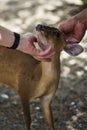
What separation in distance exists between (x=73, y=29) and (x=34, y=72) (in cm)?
55

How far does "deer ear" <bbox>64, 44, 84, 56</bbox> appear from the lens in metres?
4.16

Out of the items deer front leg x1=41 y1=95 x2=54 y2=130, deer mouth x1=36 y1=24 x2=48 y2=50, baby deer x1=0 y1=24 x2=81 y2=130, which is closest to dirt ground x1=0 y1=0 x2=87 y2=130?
deer front leg x1=41 y1=95 x2=54 y2=130

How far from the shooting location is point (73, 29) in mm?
4496

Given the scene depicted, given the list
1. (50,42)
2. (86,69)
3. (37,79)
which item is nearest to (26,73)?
(37,79)

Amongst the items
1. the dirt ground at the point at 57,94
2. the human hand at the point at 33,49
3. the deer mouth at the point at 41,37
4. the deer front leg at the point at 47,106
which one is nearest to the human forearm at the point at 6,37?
the human hand at the point at 33,49

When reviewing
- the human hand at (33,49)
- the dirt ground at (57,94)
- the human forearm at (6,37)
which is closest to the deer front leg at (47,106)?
the dirt ground at (57,94)

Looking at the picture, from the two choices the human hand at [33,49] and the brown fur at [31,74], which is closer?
the human hand at [33,49]

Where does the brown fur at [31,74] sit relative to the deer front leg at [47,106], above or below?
above

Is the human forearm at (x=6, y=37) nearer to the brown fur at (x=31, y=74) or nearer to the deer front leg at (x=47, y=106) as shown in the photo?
the brown fur at (x=31, y=74)

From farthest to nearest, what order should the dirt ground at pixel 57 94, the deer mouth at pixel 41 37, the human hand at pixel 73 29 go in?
the dirt ground at pixel 57 94, the human hand at pixel 73 29, the deer mouth at pixel 41 37

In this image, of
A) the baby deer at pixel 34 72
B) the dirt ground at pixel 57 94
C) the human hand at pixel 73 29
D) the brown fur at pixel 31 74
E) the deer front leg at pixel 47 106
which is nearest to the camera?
the baby deer at pixel 34 72

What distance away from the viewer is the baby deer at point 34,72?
4199 mm

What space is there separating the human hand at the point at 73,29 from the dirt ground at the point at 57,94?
3.93 ft

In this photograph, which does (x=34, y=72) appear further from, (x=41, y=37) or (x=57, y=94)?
(x=57, y=94)
